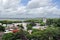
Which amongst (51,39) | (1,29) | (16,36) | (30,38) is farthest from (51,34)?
(1,29)

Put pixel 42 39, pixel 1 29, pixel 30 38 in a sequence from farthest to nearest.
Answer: pixel 1 29
pixel 30 38
pixel 42 39

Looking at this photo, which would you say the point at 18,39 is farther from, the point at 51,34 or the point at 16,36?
the point at 51,34

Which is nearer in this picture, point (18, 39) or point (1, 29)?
point (18, 39)

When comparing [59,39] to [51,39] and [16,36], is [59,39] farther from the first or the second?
[16,36]

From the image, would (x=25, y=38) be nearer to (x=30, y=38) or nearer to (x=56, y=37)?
(x=30, y=38)

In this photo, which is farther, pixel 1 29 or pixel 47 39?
pixel 1 29

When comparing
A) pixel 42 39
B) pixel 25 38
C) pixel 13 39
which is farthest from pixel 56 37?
pixel 13 39

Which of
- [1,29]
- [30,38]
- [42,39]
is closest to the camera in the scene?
[42,39]
